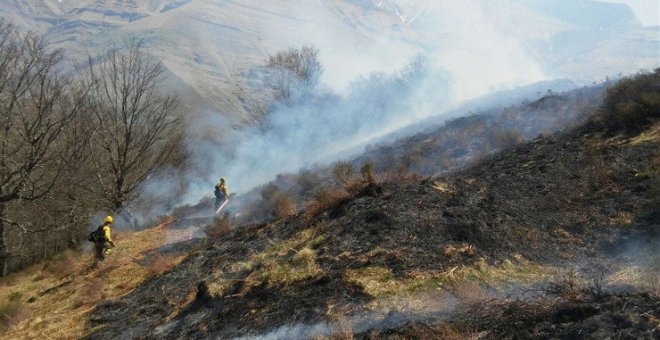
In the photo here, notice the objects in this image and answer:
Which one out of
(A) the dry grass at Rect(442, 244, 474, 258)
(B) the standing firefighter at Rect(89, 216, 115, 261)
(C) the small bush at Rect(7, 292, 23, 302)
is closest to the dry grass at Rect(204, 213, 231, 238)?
(B) the standing firefighter at Rect(89, 216, 115, 261)

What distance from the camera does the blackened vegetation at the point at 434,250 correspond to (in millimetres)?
4344

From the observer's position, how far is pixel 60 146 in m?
14.4

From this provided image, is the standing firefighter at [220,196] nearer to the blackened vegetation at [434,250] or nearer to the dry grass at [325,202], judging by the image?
the blackened vegetation at [434,250]

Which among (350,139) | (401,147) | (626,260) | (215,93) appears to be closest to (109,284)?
(626,260)

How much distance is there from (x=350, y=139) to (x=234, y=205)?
21838 mm

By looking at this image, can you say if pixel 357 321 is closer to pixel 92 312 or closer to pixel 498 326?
pixel 498 326

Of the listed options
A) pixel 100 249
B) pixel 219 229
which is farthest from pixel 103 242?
pixel 219 229

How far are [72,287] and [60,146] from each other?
6245mm

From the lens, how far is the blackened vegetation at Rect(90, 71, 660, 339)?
4.34m

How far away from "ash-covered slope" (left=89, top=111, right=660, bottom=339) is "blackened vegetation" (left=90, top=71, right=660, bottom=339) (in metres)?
0.03

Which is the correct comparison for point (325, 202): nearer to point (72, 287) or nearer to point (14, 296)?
point (72, 287)

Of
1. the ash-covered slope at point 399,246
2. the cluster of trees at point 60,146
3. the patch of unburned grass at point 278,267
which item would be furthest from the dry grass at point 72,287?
the patch of unburned grass at point 278,267

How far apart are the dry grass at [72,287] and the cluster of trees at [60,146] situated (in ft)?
3.72

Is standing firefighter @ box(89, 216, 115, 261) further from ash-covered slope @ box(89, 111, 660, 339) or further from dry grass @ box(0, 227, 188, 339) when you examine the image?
ash-covered slope @ box(89, 111, 660, 339)
